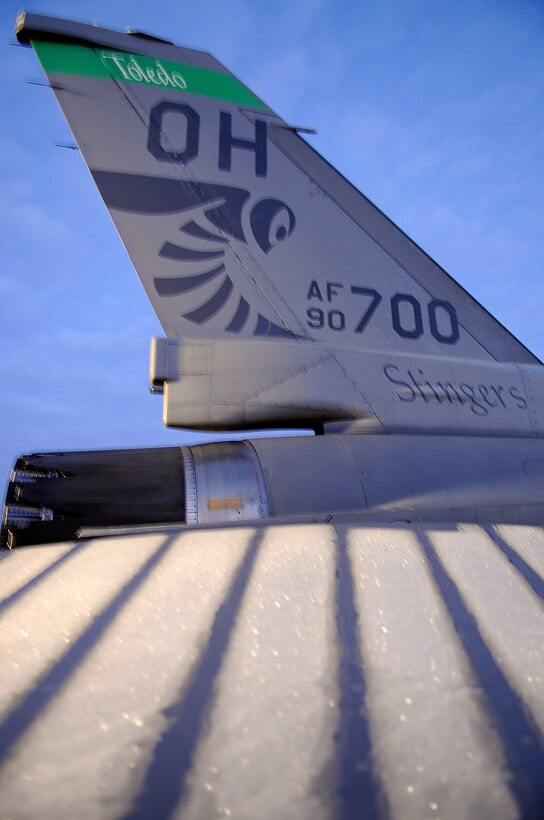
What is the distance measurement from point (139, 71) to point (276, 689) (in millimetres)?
4246

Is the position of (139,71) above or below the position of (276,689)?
above

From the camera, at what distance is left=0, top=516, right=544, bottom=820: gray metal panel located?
2.33 feet

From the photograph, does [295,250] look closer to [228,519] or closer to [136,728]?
[228,519]

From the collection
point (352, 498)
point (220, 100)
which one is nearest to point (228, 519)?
point (352, 498)

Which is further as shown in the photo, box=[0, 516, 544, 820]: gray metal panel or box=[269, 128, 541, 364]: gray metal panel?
box=[269, 128, 541, 364]: gray metal panel

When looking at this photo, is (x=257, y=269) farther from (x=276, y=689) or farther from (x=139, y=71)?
(x=276, y=689)

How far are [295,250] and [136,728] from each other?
134 inches

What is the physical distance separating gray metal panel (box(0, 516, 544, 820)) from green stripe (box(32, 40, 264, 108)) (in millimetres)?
3637

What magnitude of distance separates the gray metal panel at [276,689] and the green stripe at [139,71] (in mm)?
3637

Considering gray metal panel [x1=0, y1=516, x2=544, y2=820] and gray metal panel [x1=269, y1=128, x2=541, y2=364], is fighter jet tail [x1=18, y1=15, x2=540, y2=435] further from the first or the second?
gray metal panel [x1=0, y1=516, x2=544, y2=820]

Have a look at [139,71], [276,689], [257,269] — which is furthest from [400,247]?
[276,689]

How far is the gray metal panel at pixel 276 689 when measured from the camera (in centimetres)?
71

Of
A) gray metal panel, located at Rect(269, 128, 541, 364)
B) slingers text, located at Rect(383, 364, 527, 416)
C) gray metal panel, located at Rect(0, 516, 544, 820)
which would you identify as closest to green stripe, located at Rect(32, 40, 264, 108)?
gray metal panel, located at Rect(269, 128, 541, 364)

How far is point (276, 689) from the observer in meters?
0.92
